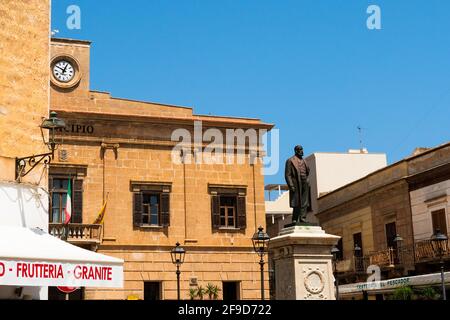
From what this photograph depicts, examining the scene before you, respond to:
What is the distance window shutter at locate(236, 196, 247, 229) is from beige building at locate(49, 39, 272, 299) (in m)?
0.04

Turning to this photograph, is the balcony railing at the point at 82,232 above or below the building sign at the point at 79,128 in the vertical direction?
below

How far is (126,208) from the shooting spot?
2773 cm

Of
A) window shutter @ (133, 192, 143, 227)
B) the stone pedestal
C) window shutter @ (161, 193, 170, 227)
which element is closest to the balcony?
window shutter @ (133, 192, 143, 227)

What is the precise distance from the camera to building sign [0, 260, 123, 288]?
10727 millimetres

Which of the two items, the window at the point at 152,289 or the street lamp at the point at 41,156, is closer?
the street lamp at the point at 41,156

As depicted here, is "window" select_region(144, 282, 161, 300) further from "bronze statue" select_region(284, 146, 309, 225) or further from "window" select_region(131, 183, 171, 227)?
"bronze statue" select_region(284, 146, 309, 225)

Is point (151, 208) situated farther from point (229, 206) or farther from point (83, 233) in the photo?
point (229, 206)

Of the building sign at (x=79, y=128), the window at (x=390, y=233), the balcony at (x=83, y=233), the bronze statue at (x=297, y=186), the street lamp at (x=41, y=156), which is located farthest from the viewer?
the window at (x=390, y=233)

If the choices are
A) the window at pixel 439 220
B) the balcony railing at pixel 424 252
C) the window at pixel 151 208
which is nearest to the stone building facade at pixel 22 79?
the window at pixel 151 208

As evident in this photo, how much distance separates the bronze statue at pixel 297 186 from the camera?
1182 centimetres

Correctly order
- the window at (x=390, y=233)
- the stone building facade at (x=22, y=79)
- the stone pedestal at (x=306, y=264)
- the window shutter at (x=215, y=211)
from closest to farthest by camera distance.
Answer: the stone pedestal at (x=306, y=264)
the stone building facade at (x=22, y=79)
the window shutter at (x=215, y=211)
the window at (x=390, y=233)

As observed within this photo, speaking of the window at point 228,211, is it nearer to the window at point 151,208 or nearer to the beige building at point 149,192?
the beige building at point 149,192

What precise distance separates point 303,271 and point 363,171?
34047 mm

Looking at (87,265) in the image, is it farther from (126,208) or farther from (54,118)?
(126,208)
